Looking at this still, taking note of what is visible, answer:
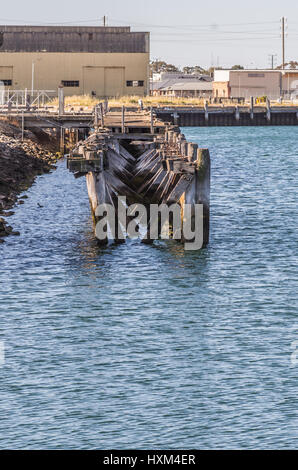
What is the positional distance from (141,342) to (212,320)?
6.65 ft

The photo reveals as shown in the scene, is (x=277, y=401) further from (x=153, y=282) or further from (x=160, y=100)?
(x=160, y=100)

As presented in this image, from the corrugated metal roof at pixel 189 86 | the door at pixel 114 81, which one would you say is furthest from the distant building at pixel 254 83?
the door at pixel 114 81

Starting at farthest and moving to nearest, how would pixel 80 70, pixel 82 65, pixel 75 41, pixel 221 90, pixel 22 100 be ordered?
pixel 221 90 → pixel 75 41 → pixel 82 65 → pixel 80 70 → pixel 22 100

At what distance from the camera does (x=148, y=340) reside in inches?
666

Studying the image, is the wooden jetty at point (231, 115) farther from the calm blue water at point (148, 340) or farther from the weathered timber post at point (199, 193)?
the calm blue water at point (148, 340)

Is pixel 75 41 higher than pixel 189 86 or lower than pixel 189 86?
Result: lower

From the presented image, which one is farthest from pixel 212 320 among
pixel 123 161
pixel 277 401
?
pixel 123 161

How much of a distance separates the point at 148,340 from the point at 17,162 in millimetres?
28099

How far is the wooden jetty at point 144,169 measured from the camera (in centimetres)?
2450

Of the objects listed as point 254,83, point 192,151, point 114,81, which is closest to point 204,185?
point 192,151

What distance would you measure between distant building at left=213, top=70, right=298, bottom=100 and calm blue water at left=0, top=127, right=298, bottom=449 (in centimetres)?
11810

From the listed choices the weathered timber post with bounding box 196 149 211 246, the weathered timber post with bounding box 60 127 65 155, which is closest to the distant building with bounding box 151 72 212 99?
the weathered timber post with bounding box 60 127 65 155

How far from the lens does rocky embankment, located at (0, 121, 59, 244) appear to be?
32.9 metres

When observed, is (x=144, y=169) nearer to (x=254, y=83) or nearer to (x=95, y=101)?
(x=95, y=101)
